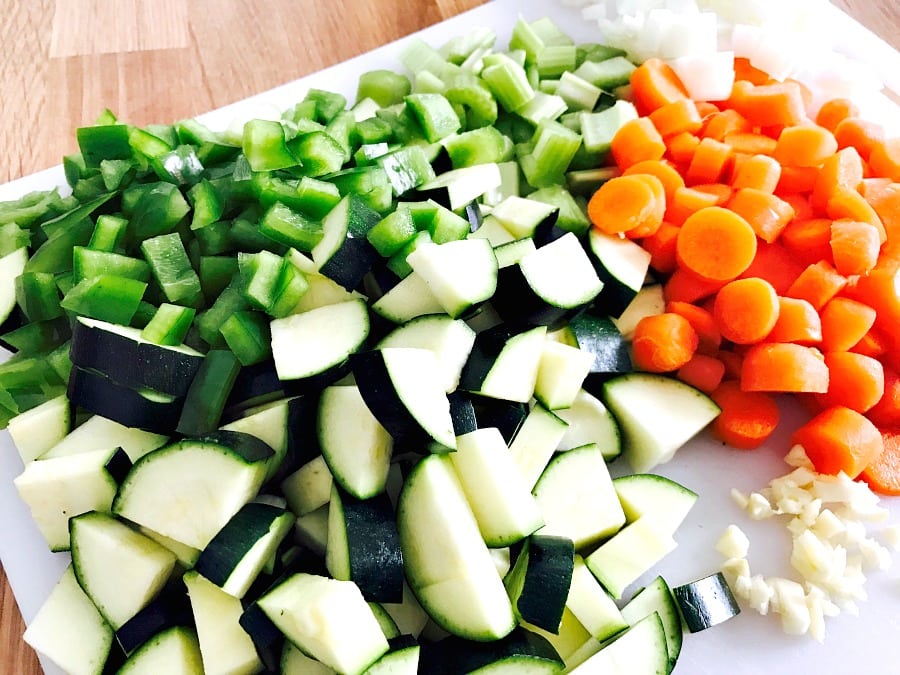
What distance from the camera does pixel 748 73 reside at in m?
2.51

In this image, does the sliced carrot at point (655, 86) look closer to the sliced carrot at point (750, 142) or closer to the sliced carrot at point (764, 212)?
the sliced carrot at point (750, 142)

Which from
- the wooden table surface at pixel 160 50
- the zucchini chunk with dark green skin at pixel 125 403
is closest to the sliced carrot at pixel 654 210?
the wooden table surface at pixel 160 50

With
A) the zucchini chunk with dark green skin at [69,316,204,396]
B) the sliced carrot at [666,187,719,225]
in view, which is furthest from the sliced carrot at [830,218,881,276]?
the zucchini chunk with dark green skin at [69,316,204,396]

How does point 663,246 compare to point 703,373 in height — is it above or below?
above

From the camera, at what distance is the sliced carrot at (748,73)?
2479 millimetres

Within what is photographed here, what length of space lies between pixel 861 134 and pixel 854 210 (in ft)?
1.12

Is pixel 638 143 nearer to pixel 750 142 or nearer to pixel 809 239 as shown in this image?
pixel 750 142

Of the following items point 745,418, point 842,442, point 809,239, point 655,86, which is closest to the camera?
point 842,442

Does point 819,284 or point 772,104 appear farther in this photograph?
point 772,104

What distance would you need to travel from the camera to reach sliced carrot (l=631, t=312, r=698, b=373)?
79.0 inches

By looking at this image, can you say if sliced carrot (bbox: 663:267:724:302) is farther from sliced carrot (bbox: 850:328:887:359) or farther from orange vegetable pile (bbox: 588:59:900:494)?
sliced carrot (bbox: 850:328:887:359)

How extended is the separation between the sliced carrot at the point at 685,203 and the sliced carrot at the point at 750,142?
212 millimetres

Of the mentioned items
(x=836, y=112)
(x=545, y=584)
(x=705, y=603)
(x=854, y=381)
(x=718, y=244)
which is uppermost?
(x=836, y=112)

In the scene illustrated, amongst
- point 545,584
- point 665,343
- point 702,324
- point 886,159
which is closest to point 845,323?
point 702,324
